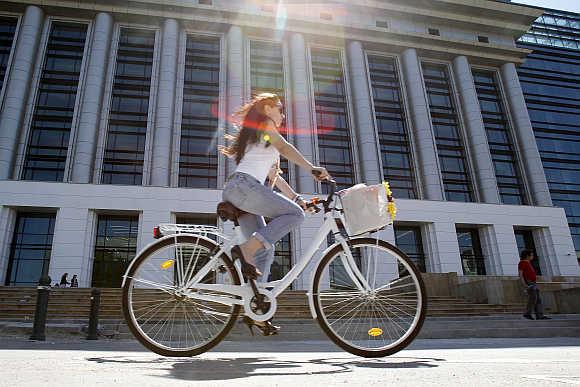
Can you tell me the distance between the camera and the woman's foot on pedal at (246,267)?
262 centimetres

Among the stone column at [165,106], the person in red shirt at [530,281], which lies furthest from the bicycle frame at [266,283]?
the stone column at [165,106]

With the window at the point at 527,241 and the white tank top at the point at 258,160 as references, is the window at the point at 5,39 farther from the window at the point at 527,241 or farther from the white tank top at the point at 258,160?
the window at the point at 527,241

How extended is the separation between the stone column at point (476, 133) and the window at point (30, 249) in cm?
3330

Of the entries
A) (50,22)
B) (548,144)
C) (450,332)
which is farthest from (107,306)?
(548,144)

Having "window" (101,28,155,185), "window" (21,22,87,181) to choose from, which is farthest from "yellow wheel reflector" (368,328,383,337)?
"window" (21,22,87,181)

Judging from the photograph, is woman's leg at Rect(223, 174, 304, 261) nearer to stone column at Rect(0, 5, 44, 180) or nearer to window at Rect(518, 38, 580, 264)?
stone column at Rect(0, 5, 44, 180)

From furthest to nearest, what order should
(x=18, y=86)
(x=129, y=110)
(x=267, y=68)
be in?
1. (x=267, y=68)
2. (x=129, y=110)
3. (x=18, y=86)

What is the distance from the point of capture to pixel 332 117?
3306 centimetres

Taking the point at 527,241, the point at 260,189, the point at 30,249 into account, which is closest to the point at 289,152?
the point at 260,189

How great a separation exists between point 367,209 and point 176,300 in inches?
60.1

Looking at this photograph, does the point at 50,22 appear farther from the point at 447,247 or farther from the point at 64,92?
the point at 447,247

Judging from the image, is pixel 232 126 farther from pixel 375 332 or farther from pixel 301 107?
pixel 375 332

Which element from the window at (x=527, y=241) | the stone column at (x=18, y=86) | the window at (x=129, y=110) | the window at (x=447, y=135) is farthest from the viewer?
the window at (x=447, y=135)

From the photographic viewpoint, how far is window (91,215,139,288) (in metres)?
25.0
